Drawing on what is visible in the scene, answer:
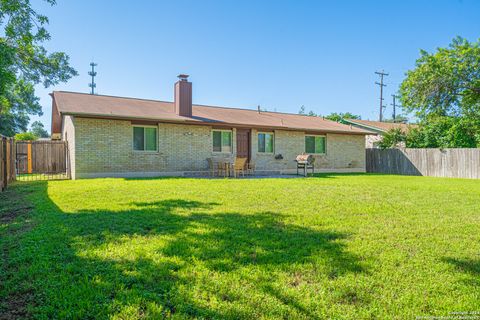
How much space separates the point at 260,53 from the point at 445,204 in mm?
18775

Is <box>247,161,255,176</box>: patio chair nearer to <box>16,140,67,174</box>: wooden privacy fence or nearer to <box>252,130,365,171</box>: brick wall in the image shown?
<box>252,130,365,171</box>: brick wall

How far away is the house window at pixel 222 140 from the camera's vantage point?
16.5 m

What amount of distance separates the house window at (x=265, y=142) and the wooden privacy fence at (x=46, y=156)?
9.70 meters

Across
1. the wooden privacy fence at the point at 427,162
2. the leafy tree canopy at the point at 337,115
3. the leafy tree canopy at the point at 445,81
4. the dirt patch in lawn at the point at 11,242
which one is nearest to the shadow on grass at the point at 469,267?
the dirt patch in lawn at the point at 11,242

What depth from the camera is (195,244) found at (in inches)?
155

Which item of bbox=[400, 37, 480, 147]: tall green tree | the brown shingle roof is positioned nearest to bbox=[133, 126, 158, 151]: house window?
the brown shingle roof

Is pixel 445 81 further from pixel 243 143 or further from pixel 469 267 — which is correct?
pixel 469 267

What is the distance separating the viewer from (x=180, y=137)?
15336 millimetres

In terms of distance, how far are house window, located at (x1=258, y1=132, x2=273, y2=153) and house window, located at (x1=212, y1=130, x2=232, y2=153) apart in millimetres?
1802

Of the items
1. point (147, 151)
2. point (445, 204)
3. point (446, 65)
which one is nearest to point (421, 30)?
point (446, 65)

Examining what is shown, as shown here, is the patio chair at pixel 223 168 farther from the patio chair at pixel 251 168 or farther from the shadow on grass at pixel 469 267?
the shadow on grass at pixel 469 267

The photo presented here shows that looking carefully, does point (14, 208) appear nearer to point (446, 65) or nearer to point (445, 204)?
point (445, 204)

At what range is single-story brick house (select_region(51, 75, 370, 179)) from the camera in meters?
13.4

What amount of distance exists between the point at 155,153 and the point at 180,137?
4.66 ft
